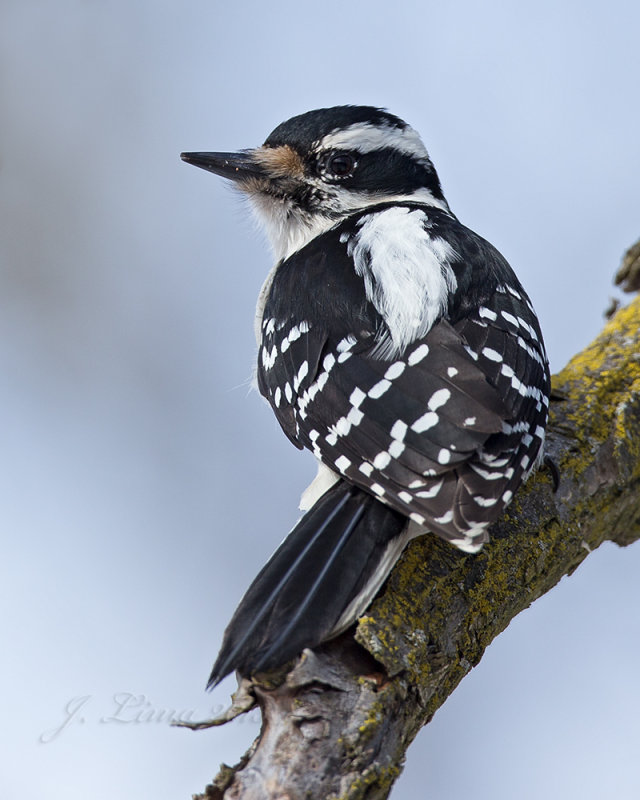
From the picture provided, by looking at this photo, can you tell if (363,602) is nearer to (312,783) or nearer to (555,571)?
(312,783)

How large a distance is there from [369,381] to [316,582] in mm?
615

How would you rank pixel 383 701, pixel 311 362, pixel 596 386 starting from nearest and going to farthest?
pixel 383 701 < pixel 311 362 < pixel 596 386

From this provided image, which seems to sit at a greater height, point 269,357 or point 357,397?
point 269,357

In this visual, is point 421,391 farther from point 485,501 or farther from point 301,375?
point 301,375

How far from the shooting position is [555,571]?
9.11 feet

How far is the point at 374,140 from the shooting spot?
3623mm

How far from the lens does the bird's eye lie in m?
3.53

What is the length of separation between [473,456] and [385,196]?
1.77 metres

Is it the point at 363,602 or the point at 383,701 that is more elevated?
the point at 363,602

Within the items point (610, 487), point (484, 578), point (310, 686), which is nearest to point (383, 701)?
point (310, 686)

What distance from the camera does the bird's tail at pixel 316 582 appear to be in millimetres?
2051

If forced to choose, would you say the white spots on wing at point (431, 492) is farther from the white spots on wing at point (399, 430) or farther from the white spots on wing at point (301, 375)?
the white spots on wing at point (301, 375)

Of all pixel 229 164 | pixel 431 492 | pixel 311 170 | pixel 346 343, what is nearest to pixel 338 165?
pixel 311 170

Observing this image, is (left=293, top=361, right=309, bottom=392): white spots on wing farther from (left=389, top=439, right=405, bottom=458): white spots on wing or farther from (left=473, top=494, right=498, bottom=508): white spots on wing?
(left=473, top=494, right=498, bottom=508): white spots on wing
